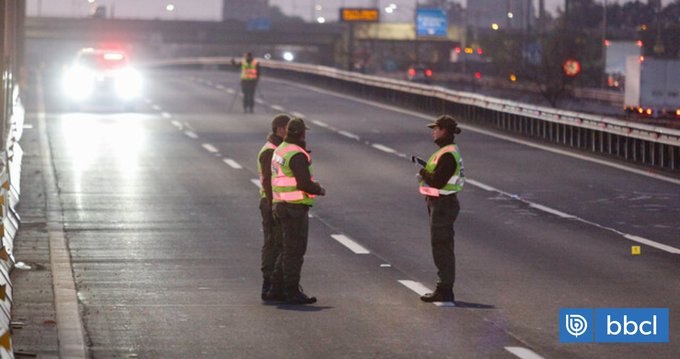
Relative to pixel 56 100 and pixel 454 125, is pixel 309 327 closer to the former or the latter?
pixel 454 125

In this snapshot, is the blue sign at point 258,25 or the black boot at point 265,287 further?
the blue sign at point 258,25

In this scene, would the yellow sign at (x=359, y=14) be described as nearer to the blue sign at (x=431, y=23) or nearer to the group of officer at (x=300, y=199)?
the blue sign at (x=431, y=23)

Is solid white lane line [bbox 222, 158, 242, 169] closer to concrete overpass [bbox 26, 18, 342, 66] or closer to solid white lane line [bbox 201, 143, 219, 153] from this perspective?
solid white lane line [bbox 201, 143, 219, 153]

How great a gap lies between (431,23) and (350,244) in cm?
13143

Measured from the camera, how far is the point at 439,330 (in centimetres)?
1309

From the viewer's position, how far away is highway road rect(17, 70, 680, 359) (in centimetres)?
1274

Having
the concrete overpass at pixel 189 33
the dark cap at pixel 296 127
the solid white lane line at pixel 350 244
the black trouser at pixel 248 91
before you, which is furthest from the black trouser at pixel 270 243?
the concrete overpass at pixel 189 33

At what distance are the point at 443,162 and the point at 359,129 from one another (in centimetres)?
2871

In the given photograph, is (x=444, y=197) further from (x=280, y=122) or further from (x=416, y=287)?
(x=280, y=122)

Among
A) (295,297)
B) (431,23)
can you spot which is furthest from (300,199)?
(431,23)

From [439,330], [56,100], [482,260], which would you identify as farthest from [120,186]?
[56,100]

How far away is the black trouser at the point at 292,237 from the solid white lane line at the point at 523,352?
288 cm

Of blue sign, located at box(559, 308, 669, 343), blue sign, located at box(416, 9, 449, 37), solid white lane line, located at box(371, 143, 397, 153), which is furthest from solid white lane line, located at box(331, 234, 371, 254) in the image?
blue sign, located at box(416, 9, 449, 37)

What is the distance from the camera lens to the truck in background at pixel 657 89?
5581cm
